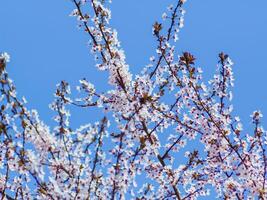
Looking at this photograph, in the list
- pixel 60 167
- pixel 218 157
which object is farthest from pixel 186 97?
pixel 60 167

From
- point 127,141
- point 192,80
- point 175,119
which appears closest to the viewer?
point 127,141

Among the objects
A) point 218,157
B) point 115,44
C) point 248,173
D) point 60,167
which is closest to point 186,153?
point 218,157

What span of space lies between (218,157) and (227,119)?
0.71m

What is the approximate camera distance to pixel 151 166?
29.1ft

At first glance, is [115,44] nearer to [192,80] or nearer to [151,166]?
[192,80]

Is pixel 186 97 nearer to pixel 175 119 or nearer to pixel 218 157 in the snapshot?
pixel 175 119

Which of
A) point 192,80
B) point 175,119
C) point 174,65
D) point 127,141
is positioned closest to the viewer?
point 127,141

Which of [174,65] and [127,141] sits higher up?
[174,65]

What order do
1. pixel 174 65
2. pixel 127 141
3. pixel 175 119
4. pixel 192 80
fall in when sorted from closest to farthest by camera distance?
pixel 127 141 → pixel 192 80 → pixel 175 119 → pixel 174 65

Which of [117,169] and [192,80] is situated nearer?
[117,169]

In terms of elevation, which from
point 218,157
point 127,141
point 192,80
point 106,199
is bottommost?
point 106,199

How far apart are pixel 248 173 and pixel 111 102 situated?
260cm

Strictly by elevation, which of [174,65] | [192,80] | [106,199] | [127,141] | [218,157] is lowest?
[106,199]

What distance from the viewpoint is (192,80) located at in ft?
26.4
